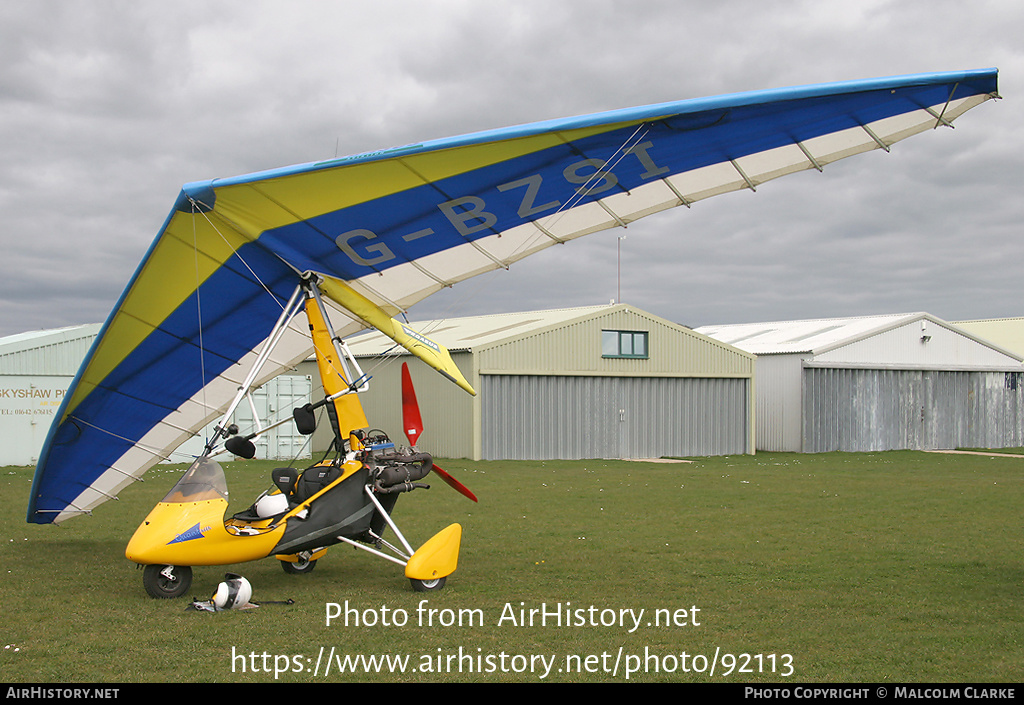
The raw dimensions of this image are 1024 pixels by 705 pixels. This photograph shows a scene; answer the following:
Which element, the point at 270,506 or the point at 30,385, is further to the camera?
the point at 30,385

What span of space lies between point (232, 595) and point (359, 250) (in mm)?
3184

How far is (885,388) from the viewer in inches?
1312

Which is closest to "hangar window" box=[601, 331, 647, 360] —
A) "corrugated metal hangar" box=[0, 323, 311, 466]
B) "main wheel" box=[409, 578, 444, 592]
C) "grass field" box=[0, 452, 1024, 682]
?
"corrugated metal hangar" box=[0, 323, 311, 466]

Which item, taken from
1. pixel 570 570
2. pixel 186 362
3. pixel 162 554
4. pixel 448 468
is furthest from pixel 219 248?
pixel 448 468

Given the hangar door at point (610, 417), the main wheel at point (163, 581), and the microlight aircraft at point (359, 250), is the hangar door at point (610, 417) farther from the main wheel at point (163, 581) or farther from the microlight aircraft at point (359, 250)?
the main wheel at point (163, 581)

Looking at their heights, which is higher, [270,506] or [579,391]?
[579,391]

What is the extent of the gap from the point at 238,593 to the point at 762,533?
6946mm

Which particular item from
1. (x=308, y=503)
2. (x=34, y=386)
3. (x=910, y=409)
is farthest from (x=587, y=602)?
(x=910, y=409)

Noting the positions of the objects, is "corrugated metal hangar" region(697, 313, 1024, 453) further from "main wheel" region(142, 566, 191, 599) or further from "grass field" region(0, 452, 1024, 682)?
"main wheel" region(142, 566, 191, 599)

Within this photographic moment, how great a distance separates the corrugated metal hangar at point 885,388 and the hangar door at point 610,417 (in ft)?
9.42

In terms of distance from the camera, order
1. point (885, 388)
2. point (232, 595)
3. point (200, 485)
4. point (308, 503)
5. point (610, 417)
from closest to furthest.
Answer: point (232, 595) → point (200, 485) → point (308, 503) → point (610, 417) → point (885, 388)

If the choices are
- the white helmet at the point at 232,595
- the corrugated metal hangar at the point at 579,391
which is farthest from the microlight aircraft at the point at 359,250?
the corrugated metal hangar at the point at 579,391

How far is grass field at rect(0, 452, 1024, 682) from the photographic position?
552 cm

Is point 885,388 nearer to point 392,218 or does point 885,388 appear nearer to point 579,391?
point 579,391
